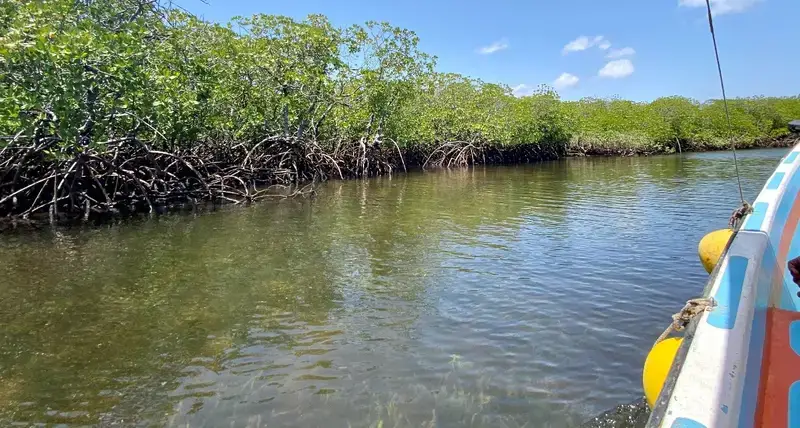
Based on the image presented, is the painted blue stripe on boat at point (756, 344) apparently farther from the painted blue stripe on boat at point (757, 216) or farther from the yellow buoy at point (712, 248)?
the yellow buoy at point (712, 248)

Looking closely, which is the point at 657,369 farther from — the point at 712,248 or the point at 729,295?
the point at 712,248

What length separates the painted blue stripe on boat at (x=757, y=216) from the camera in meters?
3.73

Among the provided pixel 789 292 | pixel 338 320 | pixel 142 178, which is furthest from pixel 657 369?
pixel 142 178

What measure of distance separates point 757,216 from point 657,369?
221 centimetres

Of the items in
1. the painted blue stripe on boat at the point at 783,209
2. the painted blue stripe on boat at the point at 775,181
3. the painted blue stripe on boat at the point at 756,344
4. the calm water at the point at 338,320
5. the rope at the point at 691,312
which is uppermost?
the painted blue stripe on boat at the point at 775,181

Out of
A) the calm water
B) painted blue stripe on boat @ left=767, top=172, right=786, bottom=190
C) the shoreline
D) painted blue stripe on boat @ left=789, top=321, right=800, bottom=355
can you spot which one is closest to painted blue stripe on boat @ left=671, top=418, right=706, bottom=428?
painted blue stripe on boat @ left=789, top=321, right=800, bottom=355

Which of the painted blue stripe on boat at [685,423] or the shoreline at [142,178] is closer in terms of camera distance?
the painted blue stripe on boat at [685,423]

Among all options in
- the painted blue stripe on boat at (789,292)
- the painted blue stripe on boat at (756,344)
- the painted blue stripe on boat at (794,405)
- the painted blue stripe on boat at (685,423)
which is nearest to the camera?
the painted blue stripe on boat at (685,423)

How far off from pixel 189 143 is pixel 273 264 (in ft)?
30.5

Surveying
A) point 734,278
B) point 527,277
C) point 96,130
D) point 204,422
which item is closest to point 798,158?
point 527,277

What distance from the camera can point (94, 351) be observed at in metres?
4.62

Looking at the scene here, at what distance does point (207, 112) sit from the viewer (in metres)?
14.5

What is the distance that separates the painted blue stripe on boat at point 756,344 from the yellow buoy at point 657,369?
0.29 metres

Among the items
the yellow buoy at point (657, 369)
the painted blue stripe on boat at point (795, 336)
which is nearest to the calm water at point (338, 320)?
the yellow buoy at point (657, 369)
